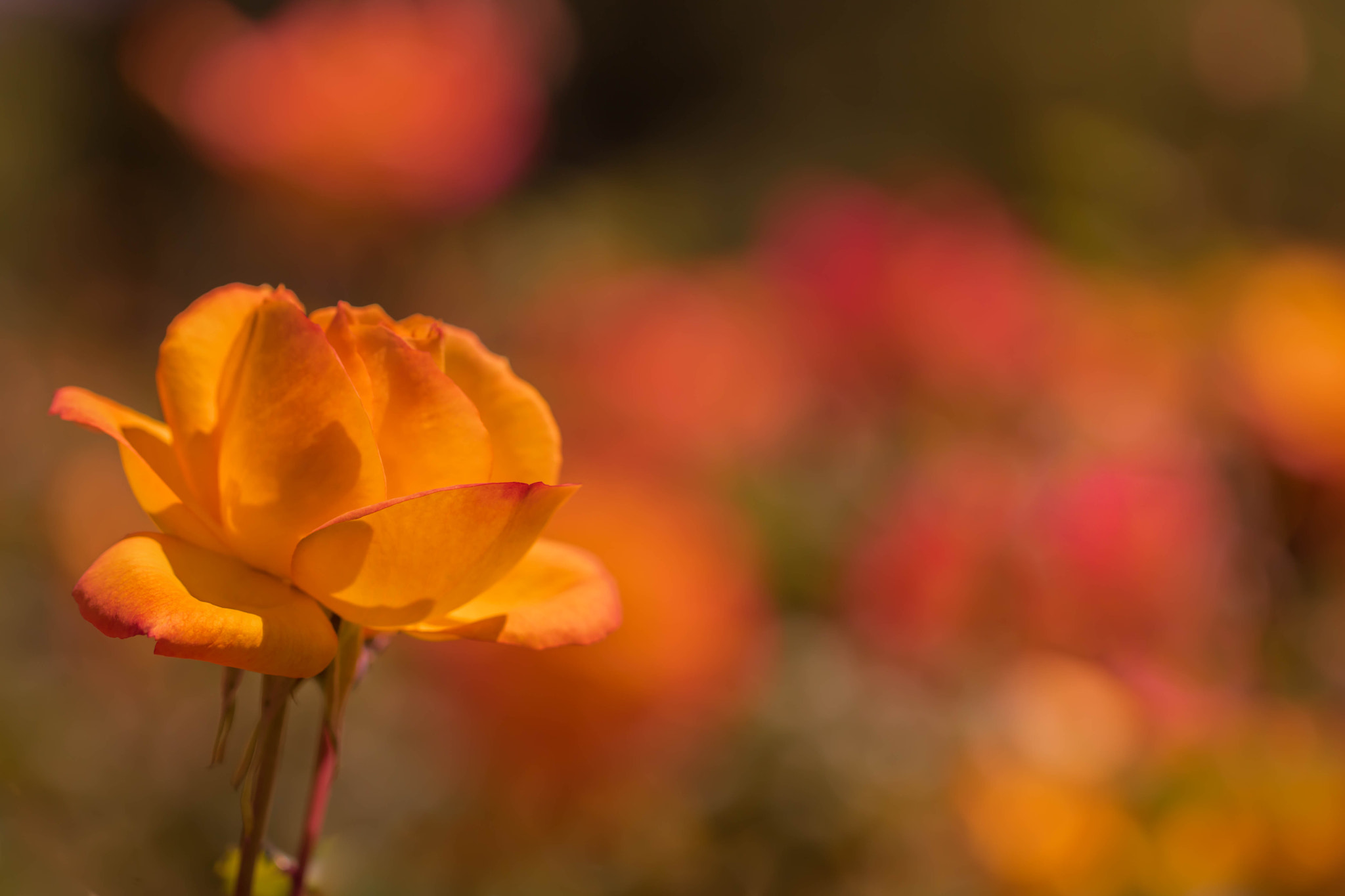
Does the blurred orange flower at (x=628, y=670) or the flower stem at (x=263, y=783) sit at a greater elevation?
the flower stem at (x=263, y=783)

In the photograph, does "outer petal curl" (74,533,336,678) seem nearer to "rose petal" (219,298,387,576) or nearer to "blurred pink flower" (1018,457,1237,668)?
"rose petal" (219,298,387,576)

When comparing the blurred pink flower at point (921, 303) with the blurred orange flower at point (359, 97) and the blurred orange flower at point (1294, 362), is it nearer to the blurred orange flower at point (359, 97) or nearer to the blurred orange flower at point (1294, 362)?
the blurred orange flower at point (1294, 362)

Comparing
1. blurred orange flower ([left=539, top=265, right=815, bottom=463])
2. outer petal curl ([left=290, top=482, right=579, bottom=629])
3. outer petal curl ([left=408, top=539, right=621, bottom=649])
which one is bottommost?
blurred orange flower ([left=539, top=265, right=815, bottom=463])

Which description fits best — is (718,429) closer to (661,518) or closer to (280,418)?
(661,518)

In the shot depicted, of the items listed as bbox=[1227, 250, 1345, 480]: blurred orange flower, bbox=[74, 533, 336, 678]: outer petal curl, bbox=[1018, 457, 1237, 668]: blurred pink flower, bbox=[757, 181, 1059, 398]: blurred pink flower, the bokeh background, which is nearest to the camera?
bbox=[74, 533, 336, 678]: outer petal curl

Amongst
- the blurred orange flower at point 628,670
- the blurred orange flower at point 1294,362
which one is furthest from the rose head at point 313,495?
the blurred orange flower at point 1294,362

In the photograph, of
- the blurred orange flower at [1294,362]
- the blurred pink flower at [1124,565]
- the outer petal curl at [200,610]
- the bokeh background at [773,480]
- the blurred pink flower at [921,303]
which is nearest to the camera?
the outer petal curl at [200,610]

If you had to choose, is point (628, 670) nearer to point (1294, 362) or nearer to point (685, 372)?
point (685, 372)

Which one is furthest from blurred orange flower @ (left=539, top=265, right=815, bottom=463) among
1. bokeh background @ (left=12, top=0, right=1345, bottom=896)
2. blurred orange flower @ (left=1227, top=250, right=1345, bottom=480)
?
blurred orange flower @ (left=1227, top=250, right=1345, bottom=480)
